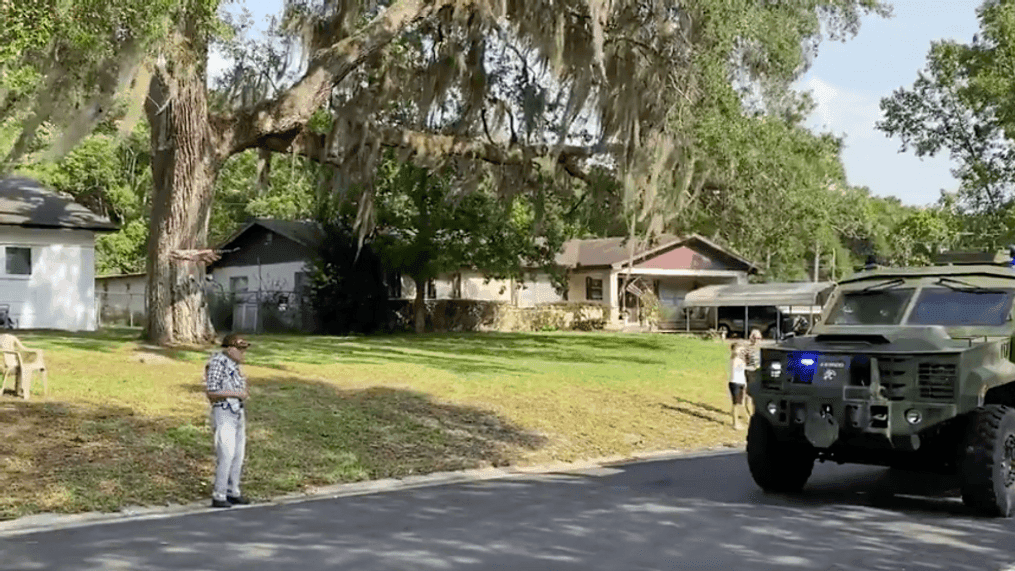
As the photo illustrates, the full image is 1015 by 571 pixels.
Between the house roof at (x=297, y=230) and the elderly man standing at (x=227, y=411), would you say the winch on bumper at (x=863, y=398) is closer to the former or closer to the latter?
the elderly man standing at (x=227, y=411)

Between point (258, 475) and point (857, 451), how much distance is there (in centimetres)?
648

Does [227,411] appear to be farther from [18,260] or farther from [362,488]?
[18,260]

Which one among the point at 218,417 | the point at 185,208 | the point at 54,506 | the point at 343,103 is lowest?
the point at 54,506

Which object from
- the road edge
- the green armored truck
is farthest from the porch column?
the green armored truck

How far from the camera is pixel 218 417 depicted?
420 inches

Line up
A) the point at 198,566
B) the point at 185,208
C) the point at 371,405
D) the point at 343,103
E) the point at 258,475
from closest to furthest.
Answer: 1. the point at 198,566
2. the point at 258,475
3. the point at 371,405
4. the point at 185,208
5. the point at 343,103

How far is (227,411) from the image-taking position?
10.7m

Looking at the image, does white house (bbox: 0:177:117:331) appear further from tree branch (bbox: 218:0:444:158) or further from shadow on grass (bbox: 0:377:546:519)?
shadow on grass (bbox: 0:377:546:519)

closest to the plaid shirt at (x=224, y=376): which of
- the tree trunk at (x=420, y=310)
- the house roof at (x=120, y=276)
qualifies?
the tree trunk at (x=420, y=310)

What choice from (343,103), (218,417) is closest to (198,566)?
(218,417)

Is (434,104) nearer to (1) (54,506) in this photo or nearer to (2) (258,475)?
(2) (258,475)

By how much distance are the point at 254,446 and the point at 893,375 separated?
7631 mm

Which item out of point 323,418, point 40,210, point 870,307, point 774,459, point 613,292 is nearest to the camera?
point 774,459

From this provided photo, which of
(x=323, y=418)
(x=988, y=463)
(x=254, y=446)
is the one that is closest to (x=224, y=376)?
(x=254, y=446)
